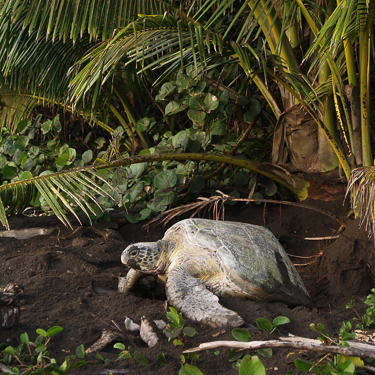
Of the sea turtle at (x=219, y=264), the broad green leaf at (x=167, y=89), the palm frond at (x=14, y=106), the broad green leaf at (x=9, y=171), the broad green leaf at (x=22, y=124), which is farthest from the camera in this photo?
the palm frond at (x=14, y=106)

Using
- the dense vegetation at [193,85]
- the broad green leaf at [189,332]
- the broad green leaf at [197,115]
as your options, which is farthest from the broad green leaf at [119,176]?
the broad green leaf at [189,332]

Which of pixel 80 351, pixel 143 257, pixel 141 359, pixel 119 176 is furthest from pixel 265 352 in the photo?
pixel 119 176

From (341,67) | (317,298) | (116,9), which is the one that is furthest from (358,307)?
(116,9)

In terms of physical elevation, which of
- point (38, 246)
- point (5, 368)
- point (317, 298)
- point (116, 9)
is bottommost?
point (317, 298)

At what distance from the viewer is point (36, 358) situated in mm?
1231

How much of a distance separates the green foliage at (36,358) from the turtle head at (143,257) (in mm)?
818

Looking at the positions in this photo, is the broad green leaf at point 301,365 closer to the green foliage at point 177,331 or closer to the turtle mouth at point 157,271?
the green foliage at point 177,331

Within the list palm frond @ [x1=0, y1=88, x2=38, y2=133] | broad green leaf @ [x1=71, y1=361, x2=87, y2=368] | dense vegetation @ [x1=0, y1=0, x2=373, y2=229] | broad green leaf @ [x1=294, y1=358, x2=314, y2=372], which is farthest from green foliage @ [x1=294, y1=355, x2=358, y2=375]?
palm frond @ [x1=0, y1=88, x2=38, y2=133]

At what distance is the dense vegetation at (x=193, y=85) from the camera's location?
2.29 metres

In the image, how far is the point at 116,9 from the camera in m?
2.81

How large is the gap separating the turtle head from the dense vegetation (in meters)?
0.43

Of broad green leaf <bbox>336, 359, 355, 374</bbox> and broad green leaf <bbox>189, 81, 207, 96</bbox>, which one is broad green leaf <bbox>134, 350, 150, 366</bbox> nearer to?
broad green leaf <bbox>336, 359, 355, 374</bbox>

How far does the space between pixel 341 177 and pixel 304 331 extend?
5.28 feet

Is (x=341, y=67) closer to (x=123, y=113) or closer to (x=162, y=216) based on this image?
(x=162, y=216)
